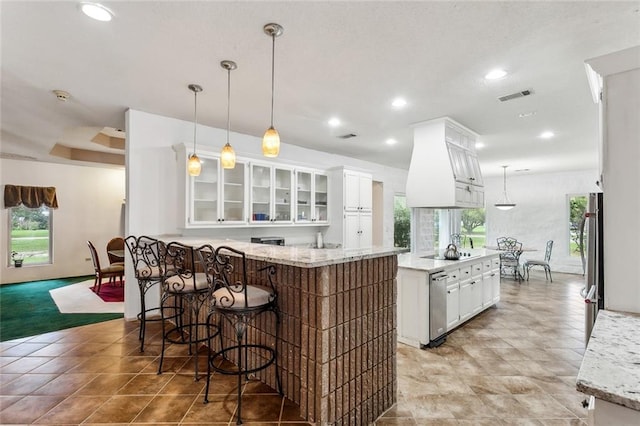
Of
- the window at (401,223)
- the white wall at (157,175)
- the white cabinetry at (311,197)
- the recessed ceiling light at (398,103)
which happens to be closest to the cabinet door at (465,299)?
the recessed ceiling light at (398,103)

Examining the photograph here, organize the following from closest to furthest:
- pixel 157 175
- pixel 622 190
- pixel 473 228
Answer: pixel 622 190 → pixel 157 175 → pixel 473 228

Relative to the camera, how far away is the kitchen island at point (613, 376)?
748 mm

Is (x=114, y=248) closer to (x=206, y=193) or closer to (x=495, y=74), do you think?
(x=206, y=193)

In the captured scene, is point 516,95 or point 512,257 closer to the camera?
point 516,95

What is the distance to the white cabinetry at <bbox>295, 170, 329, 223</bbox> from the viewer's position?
5316 mm

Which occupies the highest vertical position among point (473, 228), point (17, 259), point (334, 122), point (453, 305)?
point (334, 122)

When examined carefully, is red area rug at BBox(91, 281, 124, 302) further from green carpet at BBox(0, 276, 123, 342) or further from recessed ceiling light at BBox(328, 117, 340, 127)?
recessed ceiling light at BBox(328, 117, 340, 127)

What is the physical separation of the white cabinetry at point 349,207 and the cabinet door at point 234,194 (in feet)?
6.03

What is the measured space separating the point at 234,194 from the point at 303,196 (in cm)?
135

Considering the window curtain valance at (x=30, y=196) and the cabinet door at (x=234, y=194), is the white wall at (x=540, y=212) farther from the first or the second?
the window curtain valance at (x=30, y=196)

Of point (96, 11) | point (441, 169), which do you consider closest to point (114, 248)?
point (96, 11)

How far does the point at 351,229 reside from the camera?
5738 millimetres

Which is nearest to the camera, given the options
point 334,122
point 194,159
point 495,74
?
point 495,74

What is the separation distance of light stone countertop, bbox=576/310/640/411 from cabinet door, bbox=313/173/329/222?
4512 mm
